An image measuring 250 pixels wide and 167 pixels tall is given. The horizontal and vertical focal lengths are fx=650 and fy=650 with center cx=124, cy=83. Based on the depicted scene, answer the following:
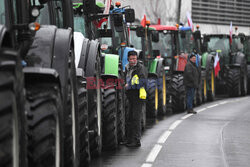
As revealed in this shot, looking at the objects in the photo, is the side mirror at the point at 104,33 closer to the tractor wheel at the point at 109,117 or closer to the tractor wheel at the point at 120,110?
the tractor wheel at the point at 120,110

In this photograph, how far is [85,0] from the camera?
10016 millimetres

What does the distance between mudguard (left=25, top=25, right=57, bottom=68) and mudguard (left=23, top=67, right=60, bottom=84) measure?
399 millimetres

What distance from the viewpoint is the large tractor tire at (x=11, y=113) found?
14.5 ft

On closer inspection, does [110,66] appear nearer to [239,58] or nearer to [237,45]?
[239,58]

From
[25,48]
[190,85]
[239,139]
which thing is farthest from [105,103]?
[190,85]

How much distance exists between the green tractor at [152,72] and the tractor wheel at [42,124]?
1173 cm

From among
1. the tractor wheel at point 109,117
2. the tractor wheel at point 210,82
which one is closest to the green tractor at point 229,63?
the tractor wheel at point 210,82

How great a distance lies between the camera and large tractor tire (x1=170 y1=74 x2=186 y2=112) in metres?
20.6

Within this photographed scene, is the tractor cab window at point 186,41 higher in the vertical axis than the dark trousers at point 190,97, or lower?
higher

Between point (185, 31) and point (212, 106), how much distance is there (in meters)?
2.90

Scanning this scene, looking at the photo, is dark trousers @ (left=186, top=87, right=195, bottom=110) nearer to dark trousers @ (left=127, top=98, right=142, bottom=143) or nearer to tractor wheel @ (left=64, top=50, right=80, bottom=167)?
dark trousers @ (left=127, top=98, right=142, bottom=143)

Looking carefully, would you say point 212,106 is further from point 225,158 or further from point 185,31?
point 225,158

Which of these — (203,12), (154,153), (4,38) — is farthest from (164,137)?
(203,12)

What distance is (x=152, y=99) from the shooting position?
18.0 m
